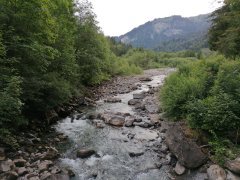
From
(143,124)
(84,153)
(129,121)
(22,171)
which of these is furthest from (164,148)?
(22,171)

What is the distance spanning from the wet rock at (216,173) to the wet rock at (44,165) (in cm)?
606

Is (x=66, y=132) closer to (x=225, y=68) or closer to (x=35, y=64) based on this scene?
(x=35, y=64)

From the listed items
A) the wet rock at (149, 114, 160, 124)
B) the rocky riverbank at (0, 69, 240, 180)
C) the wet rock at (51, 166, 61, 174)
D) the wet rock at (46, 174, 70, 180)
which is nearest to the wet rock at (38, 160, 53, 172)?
the rocky riverbank at (0, 69, 240, 180)

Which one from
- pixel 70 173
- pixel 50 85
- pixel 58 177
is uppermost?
pixel 50 85

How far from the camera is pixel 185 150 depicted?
35.7 feet

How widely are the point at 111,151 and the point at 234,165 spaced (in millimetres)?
5447

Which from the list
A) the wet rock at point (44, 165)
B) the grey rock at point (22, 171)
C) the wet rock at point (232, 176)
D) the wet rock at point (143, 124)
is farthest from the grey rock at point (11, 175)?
the wet rock at point (143, 124)

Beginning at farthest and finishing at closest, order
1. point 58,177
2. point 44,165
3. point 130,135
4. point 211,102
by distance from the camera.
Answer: point 130,135, point 211,102, point 44,165, point 58,177

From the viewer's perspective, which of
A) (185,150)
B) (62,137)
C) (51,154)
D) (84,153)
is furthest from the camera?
(62,137)

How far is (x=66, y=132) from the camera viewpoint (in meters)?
15.1

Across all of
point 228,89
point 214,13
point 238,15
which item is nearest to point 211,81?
point 228,89

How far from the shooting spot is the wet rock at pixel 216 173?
373 inches

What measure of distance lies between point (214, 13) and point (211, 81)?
1652cm

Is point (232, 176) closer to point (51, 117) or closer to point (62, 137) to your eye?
point (62, 137)
